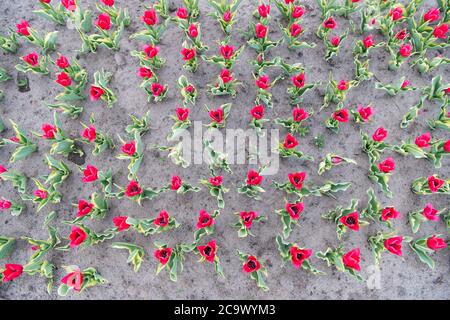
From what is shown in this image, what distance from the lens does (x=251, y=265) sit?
2777 millimetres

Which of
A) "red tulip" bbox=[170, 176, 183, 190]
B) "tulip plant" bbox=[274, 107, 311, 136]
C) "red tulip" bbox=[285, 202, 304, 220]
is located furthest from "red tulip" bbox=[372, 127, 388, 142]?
"red tulip" bbox=[170, 176, 183, 190]

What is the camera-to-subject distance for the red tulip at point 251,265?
2.67m

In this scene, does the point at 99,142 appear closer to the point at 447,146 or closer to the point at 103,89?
the point at 103,89

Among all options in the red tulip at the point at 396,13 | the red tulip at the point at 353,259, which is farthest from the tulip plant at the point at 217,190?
the red tulip at the point at 396,13

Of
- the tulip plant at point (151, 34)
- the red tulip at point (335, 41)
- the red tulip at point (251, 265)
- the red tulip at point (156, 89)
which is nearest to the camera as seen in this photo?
the red tulip at point (251, 265)

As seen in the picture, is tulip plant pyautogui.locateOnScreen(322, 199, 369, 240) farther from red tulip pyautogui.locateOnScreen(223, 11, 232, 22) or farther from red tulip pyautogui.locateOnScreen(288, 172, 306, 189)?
red tulip pyautogui.locateOnScreen(223, 11, 232, 22)

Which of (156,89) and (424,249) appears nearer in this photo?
Result: (424,249)

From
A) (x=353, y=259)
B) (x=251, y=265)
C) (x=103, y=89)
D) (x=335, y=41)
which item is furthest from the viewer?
(x=335, y=41)

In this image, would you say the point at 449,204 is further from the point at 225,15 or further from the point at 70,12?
the point at 70,12

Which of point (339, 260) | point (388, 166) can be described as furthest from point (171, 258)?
point (388, 166)

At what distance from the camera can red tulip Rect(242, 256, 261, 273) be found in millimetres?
2672

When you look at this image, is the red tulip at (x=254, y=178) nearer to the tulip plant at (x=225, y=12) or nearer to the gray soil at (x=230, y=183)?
the gray soil at (x=230, y=183)

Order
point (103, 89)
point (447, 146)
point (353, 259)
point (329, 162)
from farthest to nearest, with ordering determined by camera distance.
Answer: point (103, 89), point (329, 162), point (447, 146), point (353, 259)

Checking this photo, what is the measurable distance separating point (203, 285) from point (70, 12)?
2.80 metres
